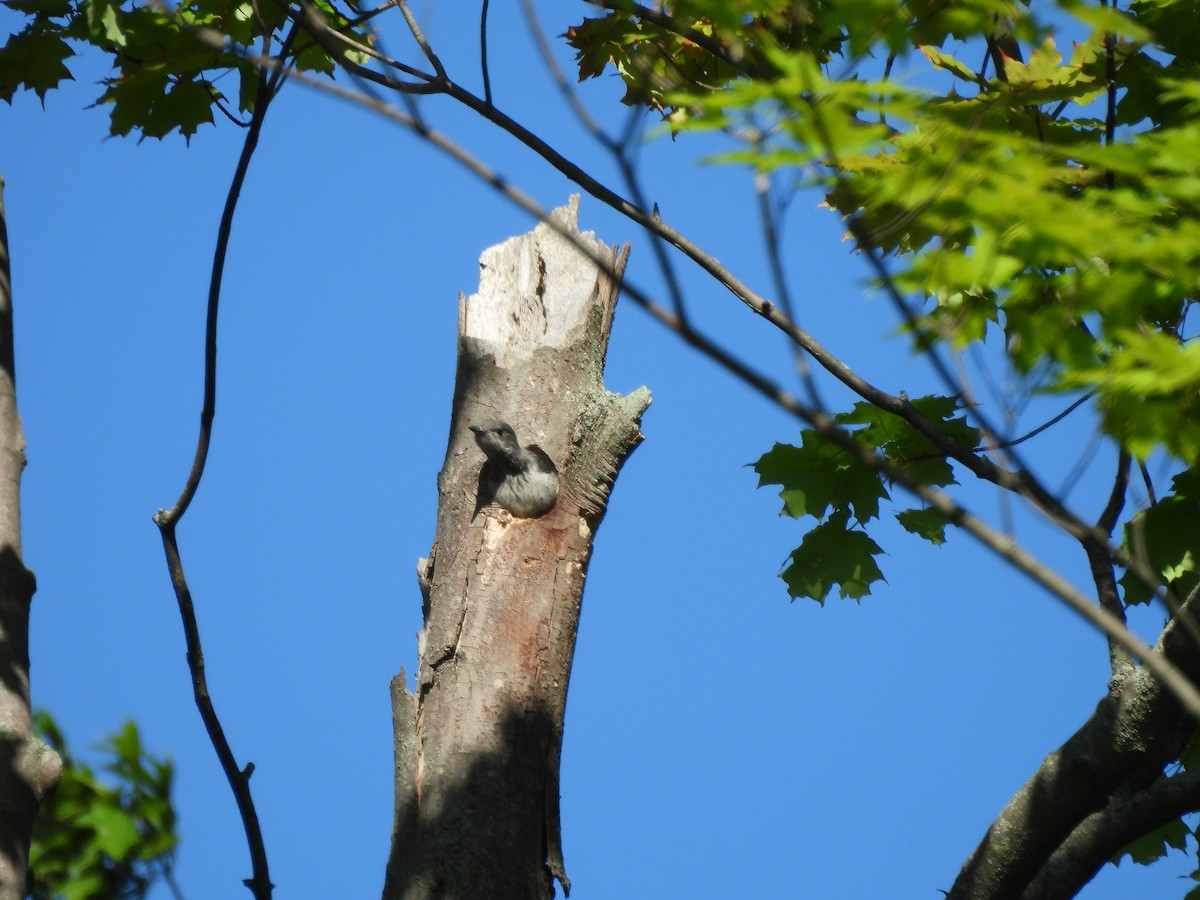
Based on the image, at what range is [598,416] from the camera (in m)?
3.85

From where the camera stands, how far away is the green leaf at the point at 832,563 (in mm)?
3402

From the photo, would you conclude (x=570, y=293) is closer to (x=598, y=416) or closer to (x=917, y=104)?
(x=598, y=416)

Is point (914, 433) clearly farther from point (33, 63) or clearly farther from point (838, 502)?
point (33, 63)

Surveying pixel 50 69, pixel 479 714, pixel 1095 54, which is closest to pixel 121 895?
pixel 479 714

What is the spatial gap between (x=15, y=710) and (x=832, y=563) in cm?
223

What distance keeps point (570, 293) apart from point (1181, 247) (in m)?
2.78

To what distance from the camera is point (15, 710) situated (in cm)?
234

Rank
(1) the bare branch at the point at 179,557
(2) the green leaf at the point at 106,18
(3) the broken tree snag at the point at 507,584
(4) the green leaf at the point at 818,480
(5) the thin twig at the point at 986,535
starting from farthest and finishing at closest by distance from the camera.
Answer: (4) the green leaf at the point at 818,480
(3) the broken tree snag at the point at 507,584
(2) the green leaf at the point at 106,18
(1) the bare branch at the point at 179,557
(5) the thin twig at the point at 986,535

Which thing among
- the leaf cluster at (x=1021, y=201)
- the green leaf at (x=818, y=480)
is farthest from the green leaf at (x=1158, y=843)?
the leaf cluster at (x=1021, y=201)

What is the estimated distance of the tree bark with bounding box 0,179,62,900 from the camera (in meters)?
2.24

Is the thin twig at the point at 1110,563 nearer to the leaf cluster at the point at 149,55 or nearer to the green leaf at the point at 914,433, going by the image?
the green leaf at the point at 914,433

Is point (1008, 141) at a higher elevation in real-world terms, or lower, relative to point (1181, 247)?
higher

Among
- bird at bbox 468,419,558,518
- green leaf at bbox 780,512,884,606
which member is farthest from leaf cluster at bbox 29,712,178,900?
green leaf at bbox 780,512,884,606

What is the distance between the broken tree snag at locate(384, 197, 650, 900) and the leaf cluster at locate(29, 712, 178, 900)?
0.66m
